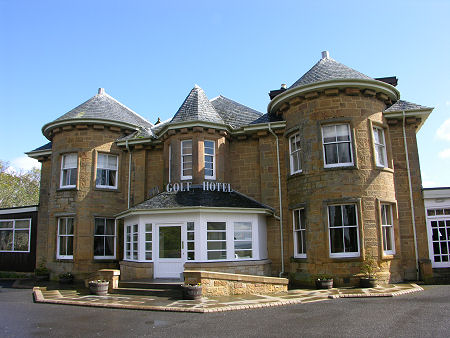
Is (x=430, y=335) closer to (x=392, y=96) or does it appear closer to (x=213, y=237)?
(x=213, y=237)

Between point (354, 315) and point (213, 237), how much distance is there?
21.6ft

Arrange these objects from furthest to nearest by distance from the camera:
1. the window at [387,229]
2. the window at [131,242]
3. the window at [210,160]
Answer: the window at [210,160] → the window at [131,242] → the window at [387,229]

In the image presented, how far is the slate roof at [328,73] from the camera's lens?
15.1 m

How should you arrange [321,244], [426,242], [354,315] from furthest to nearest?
1. [426,242]
2. [321,244]
3. [354,315]

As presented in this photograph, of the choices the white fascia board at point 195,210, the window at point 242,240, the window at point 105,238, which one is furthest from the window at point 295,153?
the window at point 105,238

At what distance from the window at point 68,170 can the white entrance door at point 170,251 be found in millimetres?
6051

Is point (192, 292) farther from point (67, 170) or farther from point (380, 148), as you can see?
point (67, 170)

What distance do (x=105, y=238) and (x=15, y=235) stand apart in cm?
677

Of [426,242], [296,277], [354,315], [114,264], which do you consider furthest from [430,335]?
[114,264]

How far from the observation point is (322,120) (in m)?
14.7

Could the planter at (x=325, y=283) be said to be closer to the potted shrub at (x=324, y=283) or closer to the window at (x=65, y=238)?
the potted shrub at (x=324, y=283)

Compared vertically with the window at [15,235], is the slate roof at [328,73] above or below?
above

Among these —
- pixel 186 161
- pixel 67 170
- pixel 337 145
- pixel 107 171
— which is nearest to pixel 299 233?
pixel 337 145

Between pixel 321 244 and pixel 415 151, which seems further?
pixel 415 151
